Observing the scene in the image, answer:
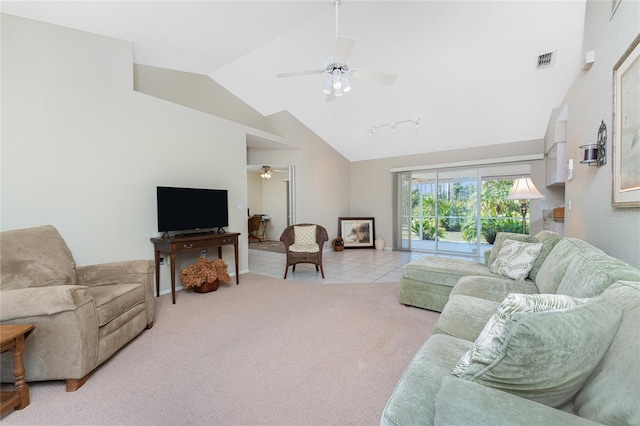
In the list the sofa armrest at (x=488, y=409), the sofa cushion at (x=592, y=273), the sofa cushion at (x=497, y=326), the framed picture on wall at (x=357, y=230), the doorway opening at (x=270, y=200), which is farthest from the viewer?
the doorway opening at (x=270, y=200)

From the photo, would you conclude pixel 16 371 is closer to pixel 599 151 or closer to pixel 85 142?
pixel 85 142

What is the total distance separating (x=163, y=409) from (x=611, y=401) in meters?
2.04

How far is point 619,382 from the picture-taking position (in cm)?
82

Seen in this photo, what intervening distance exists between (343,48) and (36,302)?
115 inches

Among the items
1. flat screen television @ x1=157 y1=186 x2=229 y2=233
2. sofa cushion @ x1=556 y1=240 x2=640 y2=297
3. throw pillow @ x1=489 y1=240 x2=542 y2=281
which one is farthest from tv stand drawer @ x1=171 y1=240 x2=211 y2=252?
sofa cushion @ x1=556 y1=240 x2=640 y2=297

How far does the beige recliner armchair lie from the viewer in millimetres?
1686

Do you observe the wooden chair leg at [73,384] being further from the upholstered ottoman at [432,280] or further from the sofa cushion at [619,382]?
the upholstered ottoman at [432,280]

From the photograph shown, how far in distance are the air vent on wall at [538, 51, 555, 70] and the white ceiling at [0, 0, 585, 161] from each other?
57mm

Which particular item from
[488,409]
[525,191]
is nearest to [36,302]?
[488,409]

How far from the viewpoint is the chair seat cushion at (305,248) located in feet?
14.1

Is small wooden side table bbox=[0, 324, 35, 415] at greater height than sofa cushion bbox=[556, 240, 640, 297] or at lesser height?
lesser

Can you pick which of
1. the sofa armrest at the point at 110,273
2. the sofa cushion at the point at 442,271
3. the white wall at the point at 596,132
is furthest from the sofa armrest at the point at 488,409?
the sofa armrest at the point at 110,273

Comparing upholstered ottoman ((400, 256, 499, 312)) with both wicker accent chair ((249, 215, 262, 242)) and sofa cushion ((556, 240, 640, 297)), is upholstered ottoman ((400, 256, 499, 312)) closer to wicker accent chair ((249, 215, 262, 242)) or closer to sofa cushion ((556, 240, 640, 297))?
sofa cushion ((556, 240, 640, 297))

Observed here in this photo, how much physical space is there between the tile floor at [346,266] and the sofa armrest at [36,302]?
2.89 metres
